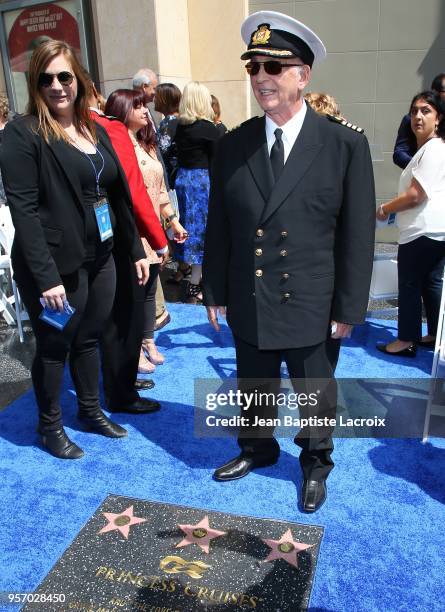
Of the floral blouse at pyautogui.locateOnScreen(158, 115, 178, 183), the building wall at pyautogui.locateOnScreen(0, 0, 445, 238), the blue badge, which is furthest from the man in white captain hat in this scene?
the building wall at pyautogui.locateOnScreen(0, 0, 445, 238)

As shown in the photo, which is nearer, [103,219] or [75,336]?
[103,219]

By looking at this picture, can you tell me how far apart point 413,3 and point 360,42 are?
731mm

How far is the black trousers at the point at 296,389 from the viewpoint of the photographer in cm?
261

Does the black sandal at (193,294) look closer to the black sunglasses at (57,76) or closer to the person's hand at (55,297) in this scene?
the person's hand at (55,297)

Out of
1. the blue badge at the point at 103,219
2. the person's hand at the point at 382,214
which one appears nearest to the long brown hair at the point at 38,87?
the blue badge at the point at 103,219

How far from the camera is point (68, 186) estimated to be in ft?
8.70

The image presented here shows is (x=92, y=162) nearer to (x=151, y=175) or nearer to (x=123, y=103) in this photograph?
(x=123, y=103)

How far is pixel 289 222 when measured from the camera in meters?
2.35

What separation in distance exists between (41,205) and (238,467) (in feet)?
5.45

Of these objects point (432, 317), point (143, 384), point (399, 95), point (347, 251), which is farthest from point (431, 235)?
point (399, 95)

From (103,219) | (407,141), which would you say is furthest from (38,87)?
(407,141)

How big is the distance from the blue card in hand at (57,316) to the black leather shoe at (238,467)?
3.66ft

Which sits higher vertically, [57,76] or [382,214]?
[57,76]

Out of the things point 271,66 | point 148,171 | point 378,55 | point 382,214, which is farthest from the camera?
point 378,55
